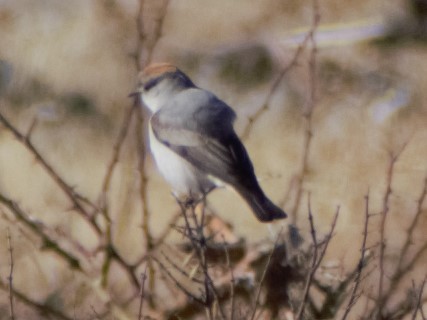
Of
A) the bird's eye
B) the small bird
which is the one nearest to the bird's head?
the bird's eye

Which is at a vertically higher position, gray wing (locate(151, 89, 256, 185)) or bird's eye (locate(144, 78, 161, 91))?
bird's eye (locate(144, 78, 161, 91))

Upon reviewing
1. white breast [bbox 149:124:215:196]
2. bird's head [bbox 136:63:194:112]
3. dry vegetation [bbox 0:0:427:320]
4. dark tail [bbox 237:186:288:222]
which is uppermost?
dry vegetation [bbox 0:0:427:320]

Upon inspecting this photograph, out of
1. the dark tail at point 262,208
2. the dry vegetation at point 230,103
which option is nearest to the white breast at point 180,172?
the dark tail at point 262,208

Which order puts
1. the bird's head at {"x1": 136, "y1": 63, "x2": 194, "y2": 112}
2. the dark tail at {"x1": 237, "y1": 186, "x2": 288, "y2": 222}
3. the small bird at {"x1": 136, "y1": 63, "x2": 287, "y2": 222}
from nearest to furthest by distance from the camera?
the dark tail at {"x1": 237, "y1": 186, "x2": 288, "y2": 222} < the small bird at {"x1": 136, "y1": 63, "x2": 287, "y2": 222} < the bird's head at {"x1": 136, "y1": 63, "x2": 194, "y2": 112}

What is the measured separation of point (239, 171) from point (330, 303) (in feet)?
2.28

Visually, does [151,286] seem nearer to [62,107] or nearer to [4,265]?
[4,265]

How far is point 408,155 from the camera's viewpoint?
267 inches

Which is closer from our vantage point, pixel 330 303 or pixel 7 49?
pixel 330 303

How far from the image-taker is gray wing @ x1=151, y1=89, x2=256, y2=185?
468 cm

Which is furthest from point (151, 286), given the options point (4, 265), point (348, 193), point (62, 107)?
point (62, 107)

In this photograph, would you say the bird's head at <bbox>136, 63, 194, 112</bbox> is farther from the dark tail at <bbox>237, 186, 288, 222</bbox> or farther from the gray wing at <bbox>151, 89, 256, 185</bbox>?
A: the dark tail at <bbox>237, 186, 288, 222</bbox>

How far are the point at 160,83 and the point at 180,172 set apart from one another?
528mm

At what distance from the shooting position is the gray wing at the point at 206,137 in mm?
4676

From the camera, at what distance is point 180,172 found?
15.7ft
